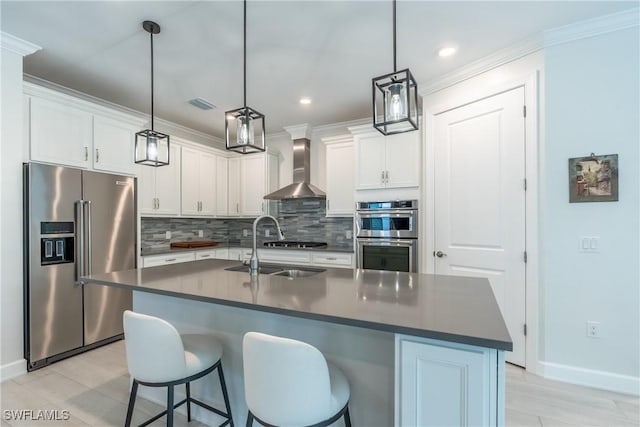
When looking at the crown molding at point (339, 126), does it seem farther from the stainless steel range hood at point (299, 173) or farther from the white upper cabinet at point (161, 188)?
the white upper cabinet at point (161, 188)

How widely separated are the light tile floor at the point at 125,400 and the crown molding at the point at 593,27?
259 cm

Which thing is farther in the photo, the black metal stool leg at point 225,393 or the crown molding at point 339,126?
the crown molding at point 339,126

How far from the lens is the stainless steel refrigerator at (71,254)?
2.59 metres

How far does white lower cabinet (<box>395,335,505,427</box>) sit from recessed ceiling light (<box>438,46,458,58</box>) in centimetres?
246

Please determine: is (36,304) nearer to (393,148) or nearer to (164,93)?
(164,93)

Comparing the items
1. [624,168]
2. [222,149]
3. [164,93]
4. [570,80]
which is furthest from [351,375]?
[222,149]

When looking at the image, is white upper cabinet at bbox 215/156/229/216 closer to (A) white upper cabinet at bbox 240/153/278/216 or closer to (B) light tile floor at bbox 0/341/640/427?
(A) white upper cabinet at bbox 240/153/278/216

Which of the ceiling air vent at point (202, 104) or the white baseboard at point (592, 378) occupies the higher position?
the ceiling air vent at point (202, 104)

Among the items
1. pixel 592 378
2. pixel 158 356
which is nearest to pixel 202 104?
pixel 158 356

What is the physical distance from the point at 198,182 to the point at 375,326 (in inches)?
160

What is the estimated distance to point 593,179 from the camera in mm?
2311

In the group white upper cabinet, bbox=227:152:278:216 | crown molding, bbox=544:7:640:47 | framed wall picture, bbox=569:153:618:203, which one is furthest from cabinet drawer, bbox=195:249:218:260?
crown molding, bbox=544:7:640:47

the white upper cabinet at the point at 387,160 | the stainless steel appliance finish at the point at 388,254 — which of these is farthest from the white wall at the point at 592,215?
the white upper cabinet at the point at 387,160

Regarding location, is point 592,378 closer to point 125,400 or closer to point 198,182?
point 125,400
